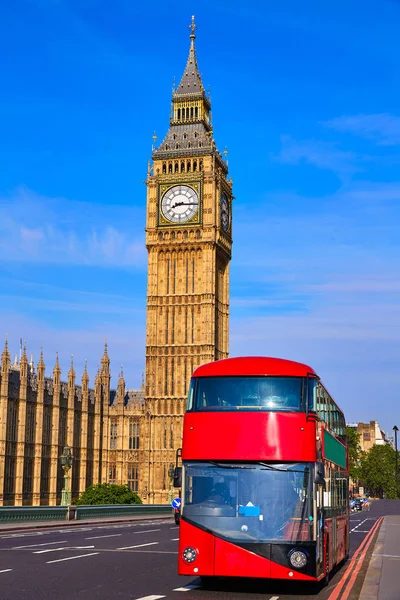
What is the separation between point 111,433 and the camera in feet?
299

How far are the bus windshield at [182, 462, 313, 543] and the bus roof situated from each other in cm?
171

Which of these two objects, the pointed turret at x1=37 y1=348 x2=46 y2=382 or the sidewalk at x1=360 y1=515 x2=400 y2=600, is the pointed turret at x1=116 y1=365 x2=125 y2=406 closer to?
the pointed turret at x1=37 y1=348 x2=46 y2=382

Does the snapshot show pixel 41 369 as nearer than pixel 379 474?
Yes

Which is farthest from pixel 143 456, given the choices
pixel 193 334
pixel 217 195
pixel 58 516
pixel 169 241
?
pixel 58 516

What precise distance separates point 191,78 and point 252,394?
81.5m

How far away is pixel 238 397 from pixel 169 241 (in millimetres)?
70538

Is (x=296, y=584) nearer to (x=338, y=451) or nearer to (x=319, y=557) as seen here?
(x=319, y=557)

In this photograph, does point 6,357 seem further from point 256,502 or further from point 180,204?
point 256,502

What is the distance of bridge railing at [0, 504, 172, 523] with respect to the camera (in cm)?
4056

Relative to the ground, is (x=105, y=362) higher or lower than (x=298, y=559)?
higher

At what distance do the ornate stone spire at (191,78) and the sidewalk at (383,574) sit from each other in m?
69.3

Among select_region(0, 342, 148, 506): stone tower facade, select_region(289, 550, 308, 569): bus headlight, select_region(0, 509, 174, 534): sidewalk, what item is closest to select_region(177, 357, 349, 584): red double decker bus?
select_region(289, 550, 308, 569): bus headlight

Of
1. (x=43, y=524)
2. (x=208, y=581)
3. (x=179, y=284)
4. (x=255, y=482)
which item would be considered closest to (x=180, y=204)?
(x=179, y=284)

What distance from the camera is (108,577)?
1848cm
